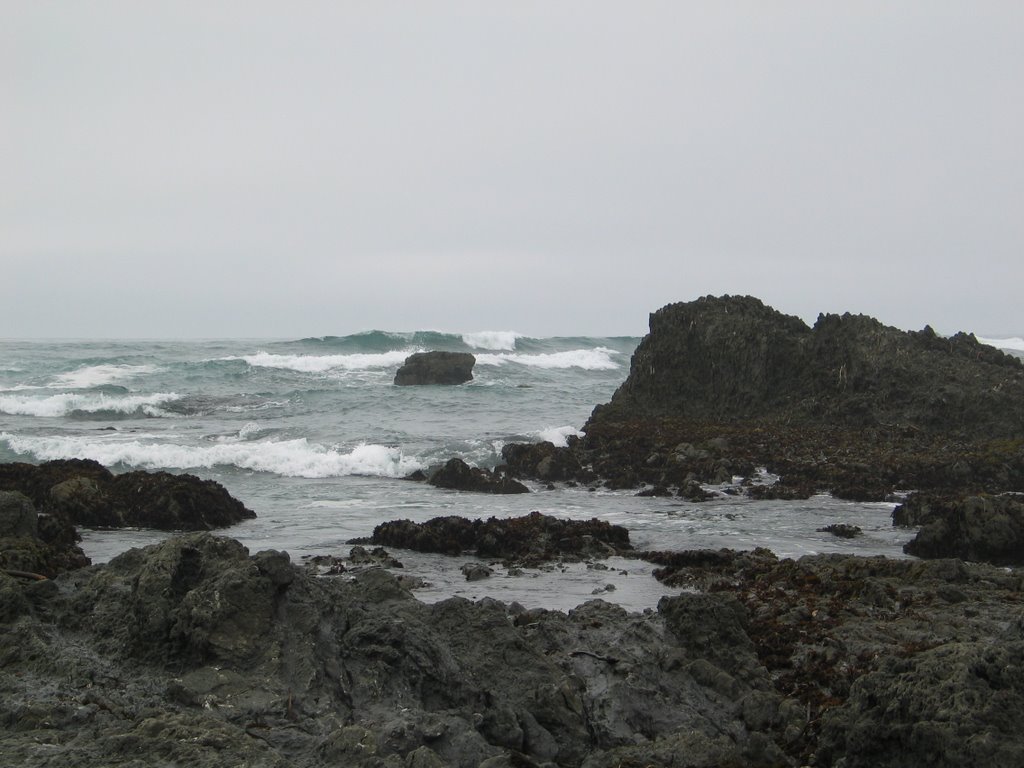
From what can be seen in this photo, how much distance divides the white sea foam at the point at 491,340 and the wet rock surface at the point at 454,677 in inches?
2174

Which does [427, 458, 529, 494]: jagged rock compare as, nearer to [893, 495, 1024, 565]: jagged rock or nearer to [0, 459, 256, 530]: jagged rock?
[0, 459, 256, 530]: jagged rock

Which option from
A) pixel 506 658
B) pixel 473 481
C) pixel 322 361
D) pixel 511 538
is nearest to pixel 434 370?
pixel 322 361

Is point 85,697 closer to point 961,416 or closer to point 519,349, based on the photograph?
point 961,416

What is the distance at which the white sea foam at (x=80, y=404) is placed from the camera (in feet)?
100

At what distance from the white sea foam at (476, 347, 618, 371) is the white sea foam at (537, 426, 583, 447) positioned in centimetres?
2644

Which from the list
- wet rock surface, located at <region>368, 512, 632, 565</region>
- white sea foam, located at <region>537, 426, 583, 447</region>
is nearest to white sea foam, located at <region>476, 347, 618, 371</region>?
white sea foam, located at <region>537, 426, 583, 447</region>

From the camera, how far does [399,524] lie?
1207 cm

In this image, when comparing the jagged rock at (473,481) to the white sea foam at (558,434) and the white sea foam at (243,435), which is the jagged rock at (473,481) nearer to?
the white sea foam at (558,434)

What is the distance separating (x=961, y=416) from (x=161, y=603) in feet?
62.5

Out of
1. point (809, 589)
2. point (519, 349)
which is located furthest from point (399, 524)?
point (519, 349)

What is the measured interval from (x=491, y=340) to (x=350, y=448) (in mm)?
42476

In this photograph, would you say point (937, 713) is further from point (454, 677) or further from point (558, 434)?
point (558, 434)

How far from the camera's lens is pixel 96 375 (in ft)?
135

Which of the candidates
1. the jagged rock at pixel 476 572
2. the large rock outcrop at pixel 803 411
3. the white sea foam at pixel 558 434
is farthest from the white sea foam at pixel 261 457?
the jagged rock at pixel 476 572
